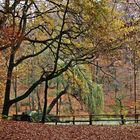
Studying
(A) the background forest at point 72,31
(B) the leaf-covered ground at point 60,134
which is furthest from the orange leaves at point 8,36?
(B) the leaf-covered ground at point 60,134

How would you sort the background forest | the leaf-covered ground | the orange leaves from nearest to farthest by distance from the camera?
the leaf-covered ground < the orange leaves < the background forest

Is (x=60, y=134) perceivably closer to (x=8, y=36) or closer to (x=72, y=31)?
(x=8, y=36)

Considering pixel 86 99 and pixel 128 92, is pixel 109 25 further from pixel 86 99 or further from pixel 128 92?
pixel 128 92

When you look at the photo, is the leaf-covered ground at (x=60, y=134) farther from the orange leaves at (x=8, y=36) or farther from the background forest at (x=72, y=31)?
the orange leaves at (x=8, y=36)

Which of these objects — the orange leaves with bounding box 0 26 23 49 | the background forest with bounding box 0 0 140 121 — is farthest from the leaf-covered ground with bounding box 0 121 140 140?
the orange leaves with bounding box 0 26 23 49

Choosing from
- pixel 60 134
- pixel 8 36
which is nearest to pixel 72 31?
pixel 8 36

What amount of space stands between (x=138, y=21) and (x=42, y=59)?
58.3 feet

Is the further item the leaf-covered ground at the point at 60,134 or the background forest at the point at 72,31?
the background forest at the point at 72,31

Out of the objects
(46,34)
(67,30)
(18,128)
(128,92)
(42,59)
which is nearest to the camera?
(18,128)

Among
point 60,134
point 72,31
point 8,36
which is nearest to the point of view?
point 8,36

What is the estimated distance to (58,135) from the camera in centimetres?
1595

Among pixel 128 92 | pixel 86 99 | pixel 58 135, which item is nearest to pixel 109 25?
pixel 58 135

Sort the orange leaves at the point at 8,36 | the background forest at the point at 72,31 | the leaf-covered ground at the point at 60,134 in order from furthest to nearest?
the background forest at the point at 72,31, the orange leaves at the point at 8,36, the leaf-covered ground at the point at 60,134

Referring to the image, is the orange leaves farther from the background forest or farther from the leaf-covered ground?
the leaf-covered ground
